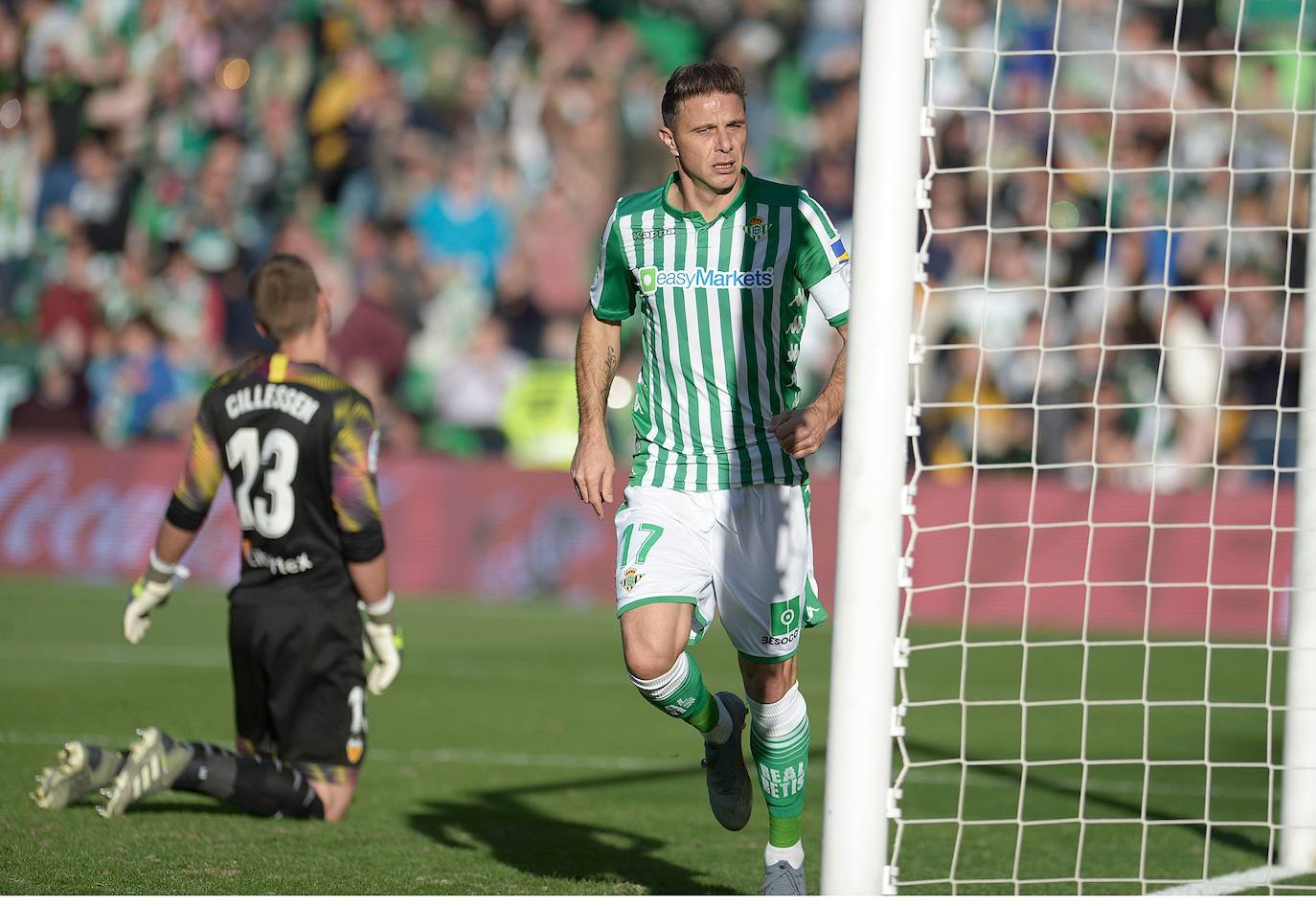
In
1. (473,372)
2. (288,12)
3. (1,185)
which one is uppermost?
(288,12)

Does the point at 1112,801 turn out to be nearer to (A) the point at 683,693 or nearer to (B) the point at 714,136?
(A) the point at 683,693

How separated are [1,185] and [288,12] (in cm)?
354

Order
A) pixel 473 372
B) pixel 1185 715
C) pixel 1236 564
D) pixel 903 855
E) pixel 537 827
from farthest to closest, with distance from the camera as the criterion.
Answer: pixel 473 372
pixel 1236 564
pixel 1185 715
pixel 537 827
pixel 903 855

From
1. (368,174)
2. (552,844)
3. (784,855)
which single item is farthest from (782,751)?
(368,174)

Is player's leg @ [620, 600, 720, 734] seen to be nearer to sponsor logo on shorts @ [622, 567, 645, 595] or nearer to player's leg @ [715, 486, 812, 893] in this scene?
sponsor logo on shorts @ [622, 567, 645, 595]

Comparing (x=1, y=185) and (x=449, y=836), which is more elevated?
(x=1, y=185)

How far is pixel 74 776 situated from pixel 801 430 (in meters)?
2.95

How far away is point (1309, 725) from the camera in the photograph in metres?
5.90

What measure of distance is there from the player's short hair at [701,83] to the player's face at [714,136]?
0.02 m

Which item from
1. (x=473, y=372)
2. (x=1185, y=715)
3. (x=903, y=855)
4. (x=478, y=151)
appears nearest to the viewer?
(x=903, y=855)

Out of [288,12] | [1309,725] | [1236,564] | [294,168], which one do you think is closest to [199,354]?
[294,168]

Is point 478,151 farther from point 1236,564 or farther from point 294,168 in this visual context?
point 1236,564

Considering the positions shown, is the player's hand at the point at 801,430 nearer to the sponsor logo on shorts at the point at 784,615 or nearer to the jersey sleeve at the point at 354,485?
the sponsor logo on shorts at the point at 784,615

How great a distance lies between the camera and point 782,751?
517 cm
